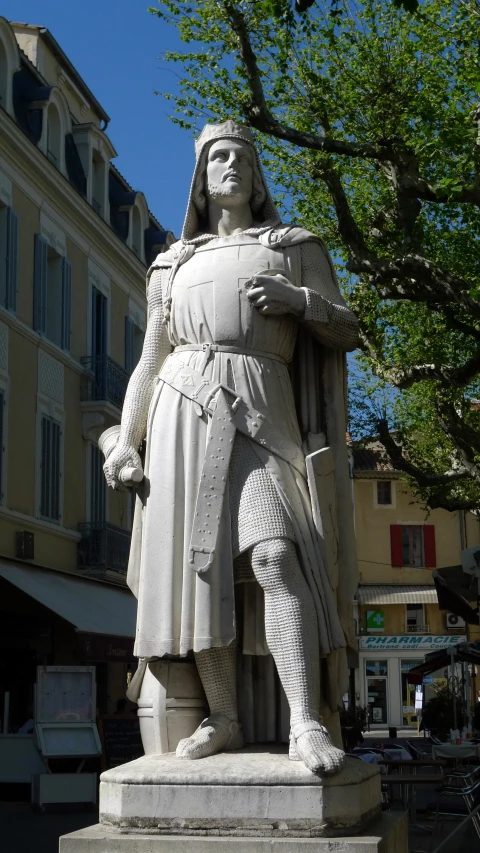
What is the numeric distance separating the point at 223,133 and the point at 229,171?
0.17m

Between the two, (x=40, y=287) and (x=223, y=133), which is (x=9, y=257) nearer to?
(x=40, y=287)

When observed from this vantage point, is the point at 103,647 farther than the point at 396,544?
No

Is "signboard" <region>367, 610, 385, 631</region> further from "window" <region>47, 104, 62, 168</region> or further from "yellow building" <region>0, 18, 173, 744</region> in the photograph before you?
"window" <region>47, 104, 62, 168</region>

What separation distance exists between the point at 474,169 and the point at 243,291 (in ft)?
35.7

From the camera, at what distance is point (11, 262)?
23609 mm

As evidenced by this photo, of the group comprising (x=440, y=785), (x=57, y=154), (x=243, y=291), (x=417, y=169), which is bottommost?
(x=440, y=785)

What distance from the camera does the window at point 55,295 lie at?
2547 cm

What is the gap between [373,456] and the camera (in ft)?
202

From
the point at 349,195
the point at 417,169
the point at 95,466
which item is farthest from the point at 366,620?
the point at 417,169

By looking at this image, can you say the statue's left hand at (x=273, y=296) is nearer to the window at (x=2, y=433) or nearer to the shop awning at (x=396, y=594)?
the window at (x=2, y=433)

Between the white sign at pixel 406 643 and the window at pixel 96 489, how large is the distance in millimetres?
31794

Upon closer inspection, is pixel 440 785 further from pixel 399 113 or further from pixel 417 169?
pixel 399 113

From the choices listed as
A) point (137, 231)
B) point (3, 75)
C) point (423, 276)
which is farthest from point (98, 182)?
point (423, 276)

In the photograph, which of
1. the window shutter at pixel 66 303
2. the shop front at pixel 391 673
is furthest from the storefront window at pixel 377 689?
the window shutter at pixel 66 303
